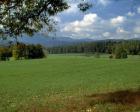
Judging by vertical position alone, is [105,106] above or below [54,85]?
above

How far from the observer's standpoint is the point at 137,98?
2025 cm

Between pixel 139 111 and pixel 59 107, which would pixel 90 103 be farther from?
pixel 139 111

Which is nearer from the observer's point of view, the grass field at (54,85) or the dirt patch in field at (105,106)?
the dirt patch in field at (105,106)

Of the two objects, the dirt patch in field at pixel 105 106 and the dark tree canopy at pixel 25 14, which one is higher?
the dark tree canopy at pixel 25 14

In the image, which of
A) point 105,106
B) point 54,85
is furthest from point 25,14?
point 54,85

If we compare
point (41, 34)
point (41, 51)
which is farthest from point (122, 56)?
point (41, 34)

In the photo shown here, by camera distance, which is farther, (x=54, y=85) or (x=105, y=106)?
(x=54, y=85)

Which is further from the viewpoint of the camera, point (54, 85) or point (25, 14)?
point (54, 85)

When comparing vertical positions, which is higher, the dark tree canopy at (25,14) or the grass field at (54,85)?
the dark tree canopy at (25,14)

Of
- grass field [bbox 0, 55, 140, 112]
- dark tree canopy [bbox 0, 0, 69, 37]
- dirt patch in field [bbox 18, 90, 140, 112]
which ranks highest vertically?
dark tree canopy [bbox 0, 0, 69, 37]

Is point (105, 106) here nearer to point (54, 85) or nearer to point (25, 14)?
point (25, 14)

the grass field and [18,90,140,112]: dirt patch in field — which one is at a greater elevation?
[18,90,140,112]: dirt patch in field

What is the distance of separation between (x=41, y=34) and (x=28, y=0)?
3.45 m

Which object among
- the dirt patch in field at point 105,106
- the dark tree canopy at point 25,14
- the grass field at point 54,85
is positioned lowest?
the grass field at point 54,85
